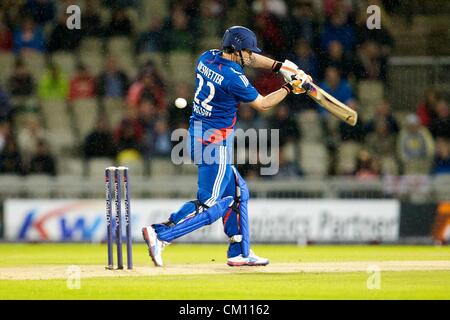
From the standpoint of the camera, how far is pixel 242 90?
11.1m

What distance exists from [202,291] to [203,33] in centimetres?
1179

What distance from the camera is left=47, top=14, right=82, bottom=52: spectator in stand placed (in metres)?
20.7

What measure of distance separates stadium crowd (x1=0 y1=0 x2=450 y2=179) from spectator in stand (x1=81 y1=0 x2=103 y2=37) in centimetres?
2

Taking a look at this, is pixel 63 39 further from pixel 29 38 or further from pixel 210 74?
pixel 210 74

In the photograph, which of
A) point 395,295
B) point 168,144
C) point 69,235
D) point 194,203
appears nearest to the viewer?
point 395,295

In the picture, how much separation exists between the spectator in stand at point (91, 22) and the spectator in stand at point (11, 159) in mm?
3252

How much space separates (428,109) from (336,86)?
1.75 meters

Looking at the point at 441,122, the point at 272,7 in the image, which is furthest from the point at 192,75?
the point at 441,122

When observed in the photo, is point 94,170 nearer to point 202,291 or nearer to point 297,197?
point 297,197

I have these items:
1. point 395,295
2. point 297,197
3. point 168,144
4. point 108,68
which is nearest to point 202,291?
point 395,295

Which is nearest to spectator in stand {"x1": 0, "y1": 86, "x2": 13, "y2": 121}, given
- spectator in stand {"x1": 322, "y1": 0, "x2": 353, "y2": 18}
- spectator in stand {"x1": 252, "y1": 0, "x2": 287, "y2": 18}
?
spectator in stand {"x1": 252, "y1": 0, "x2": 287, "y2": 18}

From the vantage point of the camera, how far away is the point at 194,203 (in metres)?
11.4

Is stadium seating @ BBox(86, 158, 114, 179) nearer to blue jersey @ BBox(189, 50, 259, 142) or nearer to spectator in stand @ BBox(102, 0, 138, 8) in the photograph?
spectator in stand @ BBox(102, 0, 138, 8)

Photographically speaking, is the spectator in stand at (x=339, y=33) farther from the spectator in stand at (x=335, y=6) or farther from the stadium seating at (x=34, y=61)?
the stadium seating at (x=34, y=61)
